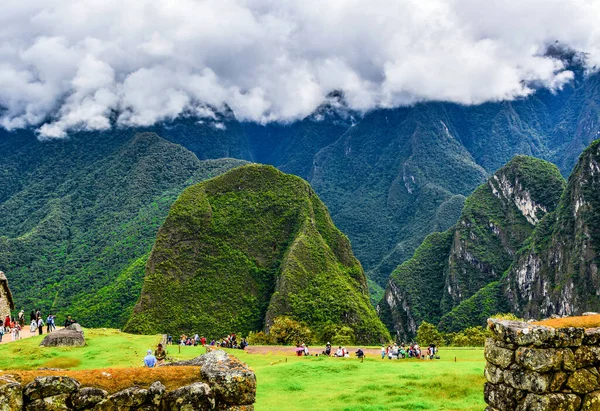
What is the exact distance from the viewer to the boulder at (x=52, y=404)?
7453mm

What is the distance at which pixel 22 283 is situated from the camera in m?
114

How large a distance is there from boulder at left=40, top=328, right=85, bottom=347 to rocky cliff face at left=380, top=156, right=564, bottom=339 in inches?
4807

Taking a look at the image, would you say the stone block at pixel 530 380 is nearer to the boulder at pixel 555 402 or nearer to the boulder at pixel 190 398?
the boulder at pixel 555 402

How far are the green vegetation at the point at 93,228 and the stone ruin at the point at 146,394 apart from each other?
88.4m

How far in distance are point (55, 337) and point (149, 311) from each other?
5113 centimetres

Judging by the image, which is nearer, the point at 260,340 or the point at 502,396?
the point at 502,396

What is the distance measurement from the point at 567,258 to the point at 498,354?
119 meters

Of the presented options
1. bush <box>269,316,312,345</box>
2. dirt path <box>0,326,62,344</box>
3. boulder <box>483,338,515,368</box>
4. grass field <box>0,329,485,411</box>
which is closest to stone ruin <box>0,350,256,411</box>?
boulder <box>483,338,515,368</box>

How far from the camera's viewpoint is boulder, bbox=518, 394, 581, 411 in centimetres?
945

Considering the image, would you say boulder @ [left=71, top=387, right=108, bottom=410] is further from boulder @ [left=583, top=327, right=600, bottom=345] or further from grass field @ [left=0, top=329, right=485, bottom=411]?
grass field @ [left=0, top=329, right=485, bottom=411]

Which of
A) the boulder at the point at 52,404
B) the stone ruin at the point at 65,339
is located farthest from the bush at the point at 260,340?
the boulder at the point at 52,404

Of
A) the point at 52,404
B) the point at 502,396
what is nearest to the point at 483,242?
the point at 502,396

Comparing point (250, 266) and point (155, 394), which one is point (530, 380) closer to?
point (155, 394)

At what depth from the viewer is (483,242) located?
494 ft
